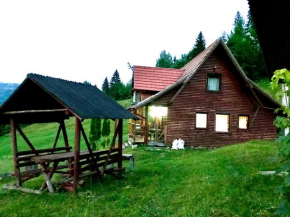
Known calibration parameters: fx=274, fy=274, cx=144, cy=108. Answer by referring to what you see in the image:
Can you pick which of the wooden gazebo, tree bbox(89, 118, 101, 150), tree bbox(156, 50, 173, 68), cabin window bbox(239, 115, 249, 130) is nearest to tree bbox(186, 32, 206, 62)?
tree bbox(156, 50, 173, 68)

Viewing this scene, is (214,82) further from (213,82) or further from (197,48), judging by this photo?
(197,48)

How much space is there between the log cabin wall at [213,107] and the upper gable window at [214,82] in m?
0.35

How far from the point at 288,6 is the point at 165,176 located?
9432 mm

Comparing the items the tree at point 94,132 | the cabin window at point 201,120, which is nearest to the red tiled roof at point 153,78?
the cabin window at point 201,120

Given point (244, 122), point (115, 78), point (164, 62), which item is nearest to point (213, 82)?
point (244, 122)

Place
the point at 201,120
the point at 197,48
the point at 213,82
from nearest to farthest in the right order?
the point at 201,120 → the point at 213,82 → the point at 197,48

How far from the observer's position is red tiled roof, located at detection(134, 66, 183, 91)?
25.6 metres

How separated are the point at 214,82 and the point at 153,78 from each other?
586 centimetres

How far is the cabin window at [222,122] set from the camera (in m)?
24.1

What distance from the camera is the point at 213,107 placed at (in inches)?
936

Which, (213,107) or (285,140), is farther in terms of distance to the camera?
(213,107)

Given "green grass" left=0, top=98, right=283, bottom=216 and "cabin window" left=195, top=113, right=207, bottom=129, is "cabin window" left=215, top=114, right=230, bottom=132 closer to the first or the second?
"cabin window" left=195, top=113, right=207, bottom=129

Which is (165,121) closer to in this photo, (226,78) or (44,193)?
(226,78)

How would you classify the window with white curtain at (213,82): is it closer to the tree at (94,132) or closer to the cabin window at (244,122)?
the cabin window at (244,122)
